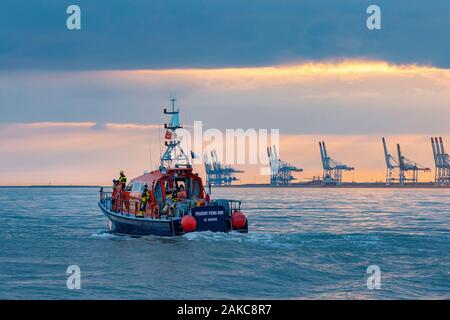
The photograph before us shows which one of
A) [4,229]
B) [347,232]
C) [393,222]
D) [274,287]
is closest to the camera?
[274,287]

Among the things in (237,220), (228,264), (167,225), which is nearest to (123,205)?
(167,225)

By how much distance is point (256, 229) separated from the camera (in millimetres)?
43938

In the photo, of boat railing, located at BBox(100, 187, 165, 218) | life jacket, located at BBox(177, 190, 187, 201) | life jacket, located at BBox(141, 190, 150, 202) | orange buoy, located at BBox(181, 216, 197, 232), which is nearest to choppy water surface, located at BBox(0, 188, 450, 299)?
orange buoy, located at BBox(181, 216, 197, 232)

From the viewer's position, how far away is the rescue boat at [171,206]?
110 ft

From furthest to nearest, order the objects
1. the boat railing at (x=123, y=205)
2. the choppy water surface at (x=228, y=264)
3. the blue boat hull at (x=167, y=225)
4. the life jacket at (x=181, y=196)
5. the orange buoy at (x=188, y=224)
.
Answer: the boat railing at (x=123, y=205) < the life jacket at (x=181, y=196) < the blue boat hull at (x=167, y=225) < the orange buoy at (x=188, y=224) < the choppy water surface at (x=228, y=264)

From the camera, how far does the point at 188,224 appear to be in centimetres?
3259

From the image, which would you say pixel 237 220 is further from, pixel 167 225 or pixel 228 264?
pixel 228 264

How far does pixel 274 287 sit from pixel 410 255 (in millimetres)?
9710

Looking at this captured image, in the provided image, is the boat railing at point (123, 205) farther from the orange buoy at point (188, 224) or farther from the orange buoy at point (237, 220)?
the orange buoy at point (237, 220)

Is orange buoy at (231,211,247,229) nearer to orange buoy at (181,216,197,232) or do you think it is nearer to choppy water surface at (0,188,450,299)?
choppy water surface at (0,188,450,299)

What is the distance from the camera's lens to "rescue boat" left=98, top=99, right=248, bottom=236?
110ft

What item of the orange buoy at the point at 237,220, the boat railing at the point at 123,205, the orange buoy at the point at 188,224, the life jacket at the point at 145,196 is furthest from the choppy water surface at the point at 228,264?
the life jacket at the point at 145,196
